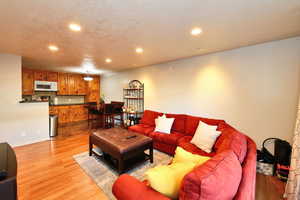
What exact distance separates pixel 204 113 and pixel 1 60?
5.27 metres

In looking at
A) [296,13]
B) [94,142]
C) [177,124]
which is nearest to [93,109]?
[94,142]

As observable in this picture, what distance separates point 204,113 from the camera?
327cm

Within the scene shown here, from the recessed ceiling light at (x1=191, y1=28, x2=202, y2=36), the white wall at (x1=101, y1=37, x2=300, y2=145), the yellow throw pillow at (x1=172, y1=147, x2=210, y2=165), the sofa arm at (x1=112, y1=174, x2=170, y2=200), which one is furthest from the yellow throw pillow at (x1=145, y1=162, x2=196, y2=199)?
the white wall at (x1=101, y1=37, x2=300, y2=145)

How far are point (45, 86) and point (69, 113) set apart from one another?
1541 millimetres

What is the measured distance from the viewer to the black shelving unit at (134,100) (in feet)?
15.8

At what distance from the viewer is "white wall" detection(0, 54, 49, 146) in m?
3.18

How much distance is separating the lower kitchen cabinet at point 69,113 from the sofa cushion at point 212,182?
6.63m

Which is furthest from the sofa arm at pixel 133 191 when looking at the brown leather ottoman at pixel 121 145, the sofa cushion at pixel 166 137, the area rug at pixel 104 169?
the sofa cushion at pixel 166 137

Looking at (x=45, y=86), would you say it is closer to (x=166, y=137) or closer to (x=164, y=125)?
(x=164, y=125)

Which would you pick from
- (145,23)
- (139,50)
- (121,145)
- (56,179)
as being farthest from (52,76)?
(145,23)

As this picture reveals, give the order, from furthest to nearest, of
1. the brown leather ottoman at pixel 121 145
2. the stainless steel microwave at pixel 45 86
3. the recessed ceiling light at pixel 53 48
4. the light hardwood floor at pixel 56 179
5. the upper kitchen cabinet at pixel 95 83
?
the upper kitchen cabinet at pixel 95 83 < the stainless steel microwave at pixel 45 86 < the recessed ceiling light at pixel 53 48 < the brown leather ottoman at pixel 121 145 < the light hardwood floor at pixel 56 179

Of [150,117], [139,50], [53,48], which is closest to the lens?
[53,48]

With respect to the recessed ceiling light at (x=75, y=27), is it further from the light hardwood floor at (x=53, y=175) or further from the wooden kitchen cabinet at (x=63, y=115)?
the wooden kitchen cabinet at (x=63, y=115)

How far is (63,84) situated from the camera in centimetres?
606
